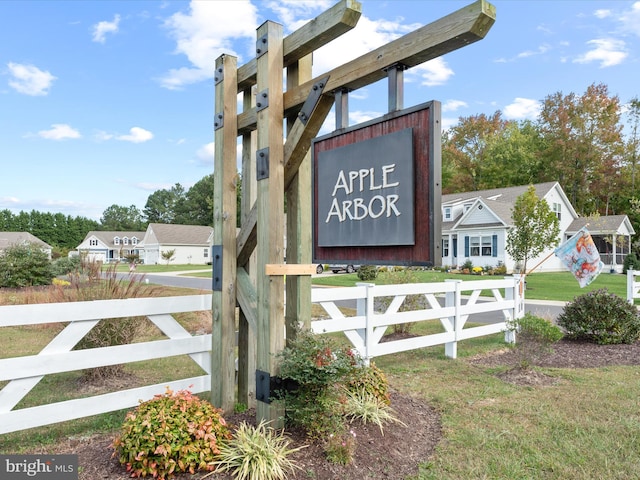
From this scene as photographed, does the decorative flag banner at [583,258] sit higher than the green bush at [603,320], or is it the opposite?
the decorative flag banner at [583,258]

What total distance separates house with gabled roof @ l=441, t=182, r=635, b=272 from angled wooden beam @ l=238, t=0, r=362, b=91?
85.3ft

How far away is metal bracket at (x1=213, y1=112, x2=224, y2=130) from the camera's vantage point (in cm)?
438

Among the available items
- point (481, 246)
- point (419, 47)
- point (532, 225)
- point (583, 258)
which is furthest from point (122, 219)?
point (419, 47)

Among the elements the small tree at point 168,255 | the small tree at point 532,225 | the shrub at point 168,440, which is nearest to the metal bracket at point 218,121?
the shrub at point 168,440

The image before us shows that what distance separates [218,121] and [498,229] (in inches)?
1087

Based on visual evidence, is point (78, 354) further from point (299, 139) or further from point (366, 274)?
point (366, 274)

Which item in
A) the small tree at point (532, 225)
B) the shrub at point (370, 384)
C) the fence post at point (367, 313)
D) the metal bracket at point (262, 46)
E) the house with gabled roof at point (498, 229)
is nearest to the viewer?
the metal bracket at point (262, 46)

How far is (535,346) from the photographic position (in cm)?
645

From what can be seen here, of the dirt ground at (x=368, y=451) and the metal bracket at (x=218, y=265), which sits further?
the metal bracket at (x=218, y=265)

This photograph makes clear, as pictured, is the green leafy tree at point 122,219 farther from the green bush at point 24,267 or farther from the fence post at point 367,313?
the fence post at point 367,313

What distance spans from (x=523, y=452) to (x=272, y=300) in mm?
2313

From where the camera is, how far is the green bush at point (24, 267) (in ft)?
57.2

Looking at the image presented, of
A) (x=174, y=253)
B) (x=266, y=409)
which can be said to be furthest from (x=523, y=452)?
(x=174, y=253)

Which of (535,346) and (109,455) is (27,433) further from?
(535,346)
